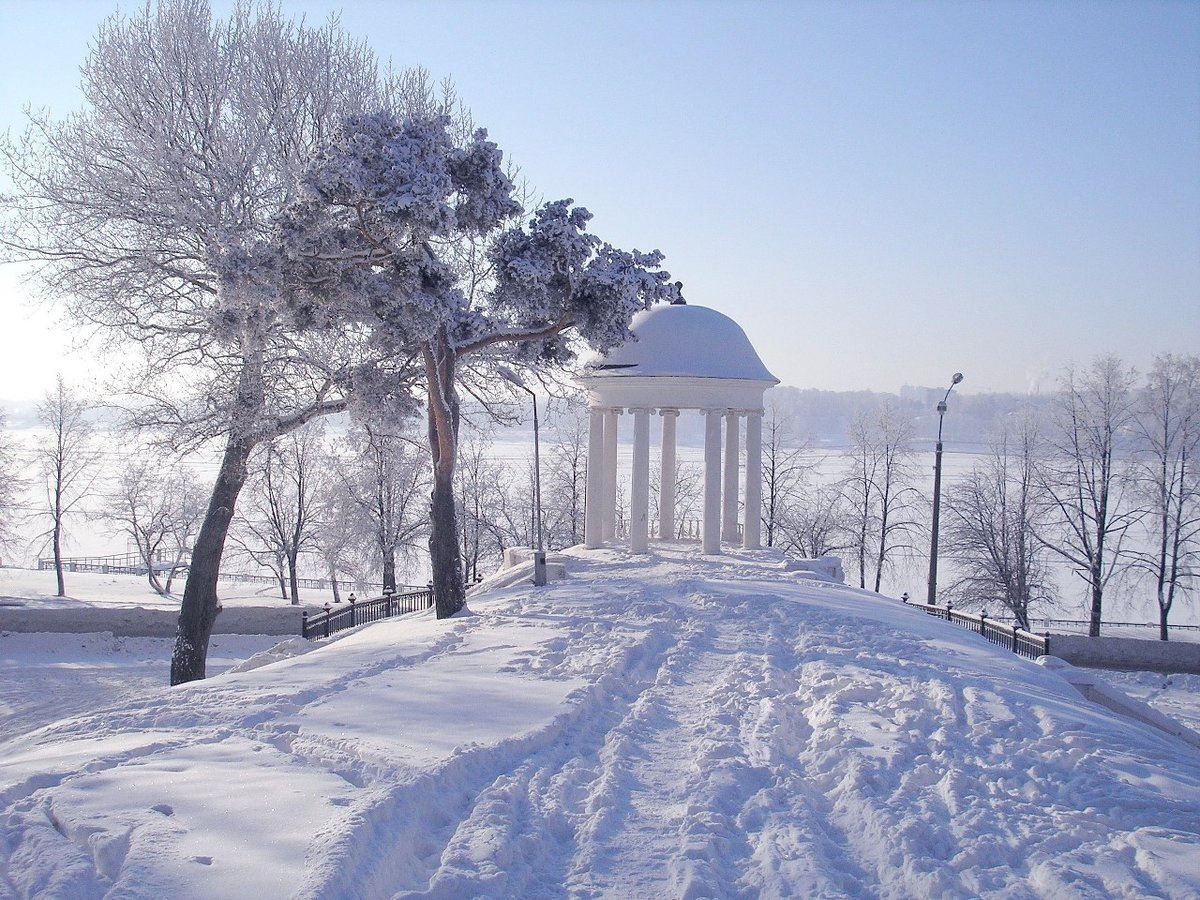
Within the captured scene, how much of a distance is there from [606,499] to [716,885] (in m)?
17.6

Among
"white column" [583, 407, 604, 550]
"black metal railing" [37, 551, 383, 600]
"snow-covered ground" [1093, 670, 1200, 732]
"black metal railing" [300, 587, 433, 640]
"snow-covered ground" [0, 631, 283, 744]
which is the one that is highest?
"white column" [583, 407, 604, 550]

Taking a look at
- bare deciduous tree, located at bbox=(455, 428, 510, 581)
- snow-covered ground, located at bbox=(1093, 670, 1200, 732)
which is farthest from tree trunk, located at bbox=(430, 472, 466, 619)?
bare deciduous tree, located at bbox=(455, 428, 510, 581)

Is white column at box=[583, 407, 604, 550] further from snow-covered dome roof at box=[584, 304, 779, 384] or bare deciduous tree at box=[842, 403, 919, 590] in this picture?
bare deciduous tree at box=[842, 403, 919, 590]

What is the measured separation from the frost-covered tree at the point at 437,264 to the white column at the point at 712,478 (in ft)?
20.2

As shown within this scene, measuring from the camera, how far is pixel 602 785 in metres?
6.02

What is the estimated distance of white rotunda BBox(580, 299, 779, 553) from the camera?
20062mm

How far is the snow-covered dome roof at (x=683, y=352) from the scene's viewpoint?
2006 centimetres

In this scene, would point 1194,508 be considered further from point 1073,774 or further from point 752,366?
point 1073,774

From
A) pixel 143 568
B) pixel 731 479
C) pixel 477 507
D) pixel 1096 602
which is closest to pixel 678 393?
pixel 731 479

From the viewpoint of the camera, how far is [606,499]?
22219 mm

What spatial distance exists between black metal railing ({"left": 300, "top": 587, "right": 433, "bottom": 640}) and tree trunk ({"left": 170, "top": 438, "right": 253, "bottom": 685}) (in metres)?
3.93

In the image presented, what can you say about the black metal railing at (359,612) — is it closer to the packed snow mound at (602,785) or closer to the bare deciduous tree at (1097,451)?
the packed snow mound at (602,785)

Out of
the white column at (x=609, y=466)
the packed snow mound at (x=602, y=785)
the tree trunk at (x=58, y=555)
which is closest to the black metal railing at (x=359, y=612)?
the white column at (x=609, y=466)

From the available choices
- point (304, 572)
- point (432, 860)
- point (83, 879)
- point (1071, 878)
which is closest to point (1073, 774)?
point (1071, 878)
